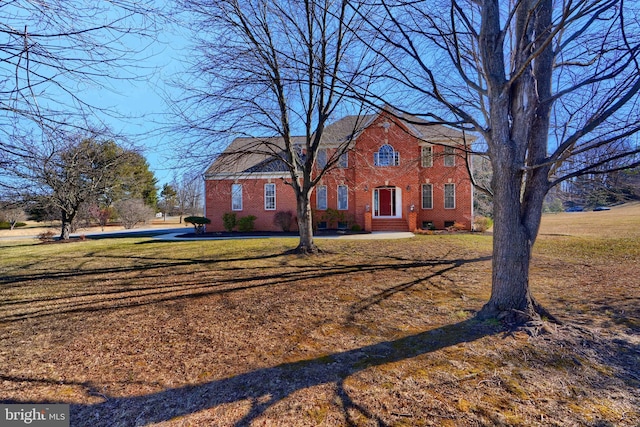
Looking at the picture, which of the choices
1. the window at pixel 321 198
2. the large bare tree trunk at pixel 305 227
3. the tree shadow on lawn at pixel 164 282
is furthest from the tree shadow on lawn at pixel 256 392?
the window at pixel 321 198

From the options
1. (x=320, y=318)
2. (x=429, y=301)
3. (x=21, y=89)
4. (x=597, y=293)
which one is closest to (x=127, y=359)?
(x=320, y=318)

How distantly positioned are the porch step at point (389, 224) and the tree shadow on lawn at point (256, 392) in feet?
51.5

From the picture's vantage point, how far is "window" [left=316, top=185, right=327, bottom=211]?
64.8 ft

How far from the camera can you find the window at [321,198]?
19.7 m

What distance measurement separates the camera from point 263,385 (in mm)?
2518

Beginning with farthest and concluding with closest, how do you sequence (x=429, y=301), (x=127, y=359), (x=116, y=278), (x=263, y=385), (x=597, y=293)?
(x=116, y=278)
(x=597, y=293)
(x=429, y=301)
(x=127, y=359)
(x=263, y=385)

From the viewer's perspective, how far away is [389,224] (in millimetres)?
18766

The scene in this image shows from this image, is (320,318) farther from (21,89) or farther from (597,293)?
(597,293)

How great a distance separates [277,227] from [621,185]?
16517 mm

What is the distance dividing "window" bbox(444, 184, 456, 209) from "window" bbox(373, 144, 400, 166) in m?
3.90

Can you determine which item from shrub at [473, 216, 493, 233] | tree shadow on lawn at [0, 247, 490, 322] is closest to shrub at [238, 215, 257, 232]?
tree shadow on lawn at [0, 247, 490, 322]

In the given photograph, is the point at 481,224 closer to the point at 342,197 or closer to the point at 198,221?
the point at 342,197

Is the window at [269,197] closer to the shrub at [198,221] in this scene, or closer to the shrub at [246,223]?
the shrub at [246,223]

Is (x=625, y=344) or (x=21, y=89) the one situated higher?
(x=21, y=89)
